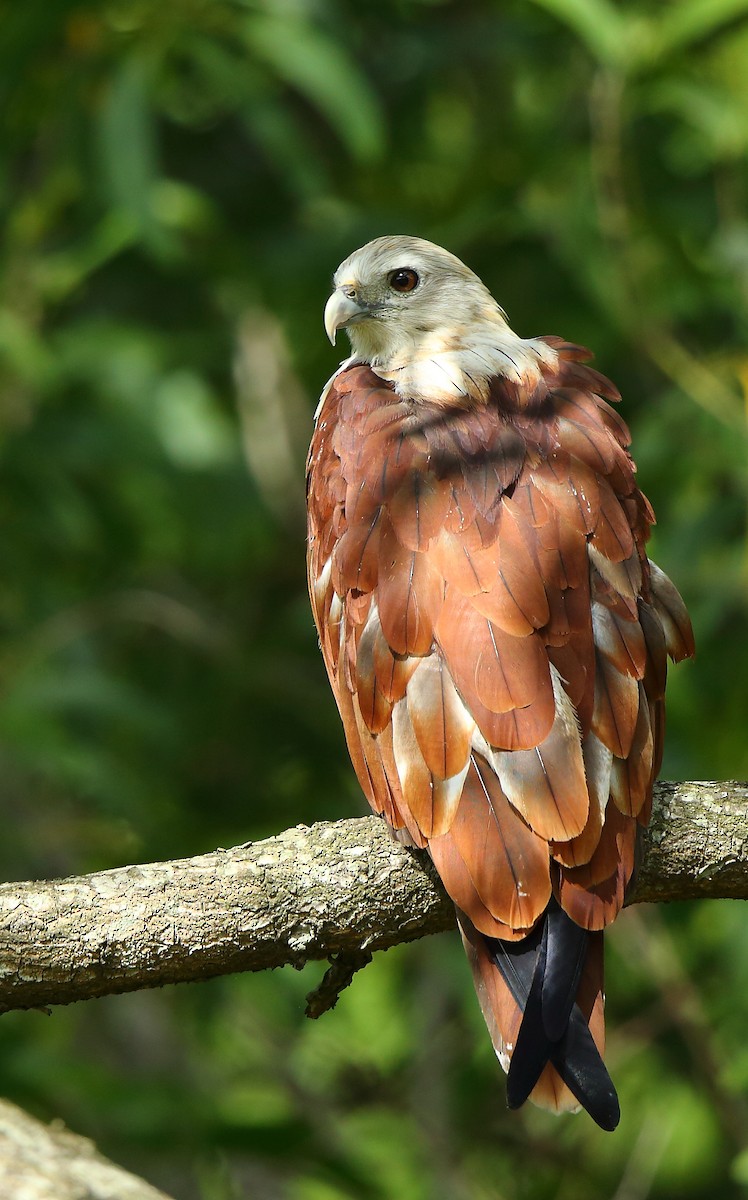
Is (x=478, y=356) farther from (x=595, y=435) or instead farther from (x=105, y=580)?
(x=105, y=580)

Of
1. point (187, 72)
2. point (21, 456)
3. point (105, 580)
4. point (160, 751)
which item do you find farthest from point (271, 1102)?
point (187, 72)

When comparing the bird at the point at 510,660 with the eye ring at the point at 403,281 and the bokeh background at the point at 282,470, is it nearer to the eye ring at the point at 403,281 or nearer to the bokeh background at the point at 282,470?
the eye ring at the point at 403,281

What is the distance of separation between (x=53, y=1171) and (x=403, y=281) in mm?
2720

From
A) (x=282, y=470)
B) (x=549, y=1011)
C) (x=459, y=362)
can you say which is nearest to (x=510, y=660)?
(x=549, y=1011)

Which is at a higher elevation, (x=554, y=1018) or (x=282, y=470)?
(x=282, y=470)

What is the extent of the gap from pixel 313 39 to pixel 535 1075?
396 cm

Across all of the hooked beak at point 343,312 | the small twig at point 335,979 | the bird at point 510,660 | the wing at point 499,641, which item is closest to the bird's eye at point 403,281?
the hooked beak at point 343,312

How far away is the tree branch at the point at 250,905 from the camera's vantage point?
284 centimetres

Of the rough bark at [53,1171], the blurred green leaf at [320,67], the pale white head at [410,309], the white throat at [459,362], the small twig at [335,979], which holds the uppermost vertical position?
the blurred green leaf at [320,67]

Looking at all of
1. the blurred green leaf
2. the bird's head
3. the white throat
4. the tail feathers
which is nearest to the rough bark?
the tail feathers

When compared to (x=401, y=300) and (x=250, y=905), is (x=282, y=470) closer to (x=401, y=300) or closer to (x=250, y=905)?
(x=401, y=300)

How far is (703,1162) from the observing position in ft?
21.4

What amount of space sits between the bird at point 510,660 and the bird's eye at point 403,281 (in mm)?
816

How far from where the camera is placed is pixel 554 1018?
2727mm
